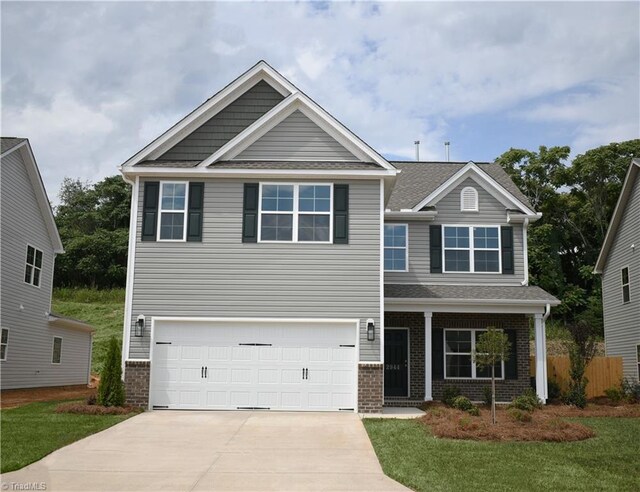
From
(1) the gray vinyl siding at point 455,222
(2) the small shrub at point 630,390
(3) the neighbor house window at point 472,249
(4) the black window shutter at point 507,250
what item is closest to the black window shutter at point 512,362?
(1) the gray vinyl siding at point 455,222

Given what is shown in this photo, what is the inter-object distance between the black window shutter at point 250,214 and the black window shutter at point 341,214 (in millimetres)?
2010

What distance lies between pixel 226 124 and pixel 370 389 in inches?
316

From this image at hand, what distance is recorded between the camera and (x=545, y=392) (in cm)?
1895

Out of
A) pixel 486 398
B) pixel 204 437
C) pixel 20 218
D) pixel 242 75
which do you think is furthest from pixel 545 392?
pixel 20 218

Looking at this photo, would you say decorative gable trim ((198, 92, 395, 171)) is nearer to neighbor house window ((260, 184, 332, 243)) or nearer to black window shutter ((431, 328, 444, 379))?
neighbor house window ((260, 184, 332, 243))

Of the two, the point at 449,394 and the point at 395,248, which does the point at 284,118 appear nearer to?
the point at 395,248

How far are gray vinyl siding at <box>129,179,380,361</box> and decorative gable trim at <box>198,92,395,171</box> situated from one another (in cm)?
154

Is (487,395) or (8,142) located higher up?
(8,142)

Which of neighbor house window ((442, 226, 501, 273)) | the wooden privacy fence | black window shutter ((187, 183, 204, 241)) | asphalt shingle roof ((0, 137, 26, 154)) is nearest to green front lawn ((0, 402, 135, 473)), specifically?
black window shutter ((187, 183, 204, 241))

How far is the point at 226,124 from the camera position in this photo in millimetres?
18578

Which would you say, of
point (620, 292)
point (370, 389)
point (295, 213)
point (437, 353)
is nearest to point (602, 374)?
point (620, 292)

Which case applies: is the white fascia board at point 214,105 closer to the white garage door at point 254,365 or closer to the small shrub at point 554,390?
the white garage door at point 254,365

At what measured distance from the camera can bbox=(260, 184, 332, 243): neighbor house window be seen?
17.4 meters

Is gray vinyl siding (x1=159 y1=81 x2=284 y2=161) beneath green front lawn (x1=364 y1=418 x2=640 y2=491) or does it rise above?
above
